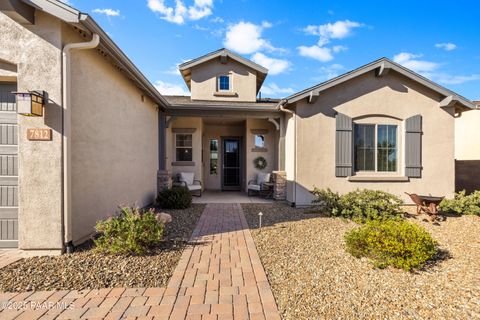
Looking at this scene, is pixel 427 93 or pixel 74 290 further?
pixel 427 93

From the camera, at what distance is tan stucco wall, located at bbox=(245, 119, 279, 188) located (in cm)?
1008

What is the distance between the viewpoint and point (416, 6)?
8.25 m

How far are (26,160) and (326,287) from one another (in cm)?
483

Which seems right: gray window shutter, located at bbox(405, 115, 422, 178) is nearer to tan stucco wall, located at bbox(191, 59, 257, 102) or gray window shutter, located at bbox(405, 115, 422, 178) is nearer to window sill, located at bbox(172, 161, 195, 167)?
tan stucco wall, located at bbox(191, 59, 257, 102)

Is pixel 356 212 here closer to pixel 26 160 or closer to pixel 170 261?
pixel 170 261

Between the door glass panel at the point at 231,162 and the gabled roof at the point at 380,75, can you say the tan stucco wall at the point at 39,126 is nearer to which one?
the gabled roof at the point at 380,75

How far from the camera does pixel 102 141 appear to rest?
15.8ft

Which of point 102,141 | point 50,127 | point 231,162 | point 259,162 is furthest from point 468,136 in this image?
point 50,127

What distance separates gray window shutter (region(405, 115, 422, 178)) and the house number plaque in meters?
9.53

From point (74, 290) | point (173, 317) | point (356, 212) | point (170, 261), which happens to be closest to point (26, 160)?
point (74, 290)

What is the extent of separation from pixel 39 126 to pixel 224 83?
808cm

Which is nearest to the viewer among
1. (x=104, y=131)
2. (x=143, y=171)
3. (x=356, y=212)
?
(x=104, y=131)

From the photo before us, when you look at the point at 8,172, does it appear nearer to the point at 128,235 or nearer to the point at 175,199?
the point at 128,235

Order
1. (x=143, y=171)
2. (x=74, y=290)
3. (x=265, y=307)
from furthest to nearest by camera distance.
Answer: (x=143, y=171)
(x=74, y=290)
(x=265, y=307)
